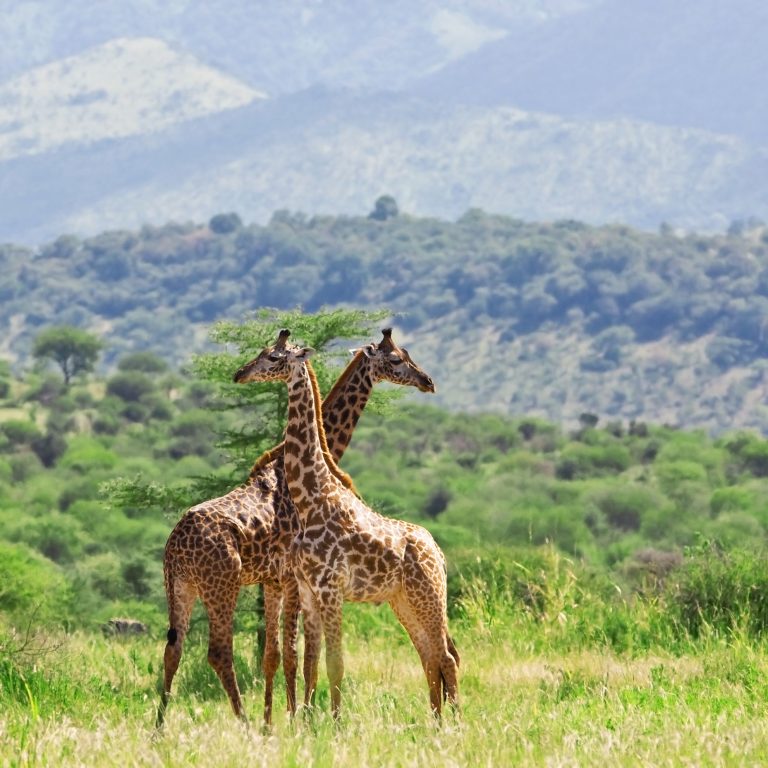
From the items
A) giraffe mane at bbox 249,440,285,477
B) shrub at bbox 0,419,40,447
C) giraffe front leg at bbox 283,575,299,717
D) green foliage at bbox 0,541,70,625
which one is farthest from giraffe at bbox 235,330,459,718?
shrub at bbox 0,419,40,447

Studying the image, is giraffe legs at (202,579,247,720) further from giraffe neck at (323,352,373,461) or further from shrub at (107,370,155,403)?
shrub at (107,370,155,403)

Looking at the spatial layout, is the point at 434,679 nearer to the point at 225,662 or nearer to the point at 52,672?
the point at 225,662

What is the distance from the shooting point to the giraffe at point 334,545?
11953mm

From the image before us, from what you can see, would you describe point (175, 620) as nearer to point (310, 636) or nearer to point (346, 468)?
point (310, 636)

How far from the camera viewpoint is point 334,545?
11953mm

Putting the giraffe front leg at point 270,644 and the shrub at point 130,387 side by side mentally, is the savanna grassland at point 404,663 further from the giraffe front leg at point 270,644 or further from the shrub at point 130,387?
the shrub at point 130,387

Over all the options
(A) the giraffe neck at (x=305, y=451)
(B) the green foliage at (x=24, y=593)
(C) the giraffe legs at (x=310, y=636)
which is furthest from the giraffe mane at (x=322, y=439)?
(B) the green foliage at (x=24, y=593)

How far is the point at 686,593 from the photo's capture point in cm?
1908

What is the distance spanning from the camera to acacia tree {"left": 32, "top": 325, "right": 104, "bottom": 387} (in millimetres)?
125000

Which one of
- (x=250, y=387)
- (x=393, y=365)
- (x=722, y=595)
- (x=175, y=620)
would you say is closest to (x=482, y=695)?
(x=175, y=620)

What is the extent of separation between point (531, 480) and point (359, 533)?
7770 cm

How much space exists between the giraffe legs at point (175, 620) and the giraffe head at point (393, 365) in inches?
79.6

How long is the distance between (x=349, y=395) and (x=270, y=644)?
6.14 ft

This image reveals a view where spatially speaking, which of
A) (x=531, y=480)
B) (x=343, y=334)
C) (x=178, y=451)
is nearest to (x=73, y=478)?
(x=178, y=451)
